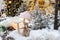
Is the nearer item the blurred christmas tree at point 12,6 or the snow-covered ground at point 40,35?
the snow-covered ground at point 40,35

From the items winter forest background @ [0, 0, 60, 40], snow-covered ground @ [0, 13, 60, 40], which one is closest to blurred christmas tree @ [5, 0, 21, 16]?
→ winter forest background @ [0, 0, 60, 40]

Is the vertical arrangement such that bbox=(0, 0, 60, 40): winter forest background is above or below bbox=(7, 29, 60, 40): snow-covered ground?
above

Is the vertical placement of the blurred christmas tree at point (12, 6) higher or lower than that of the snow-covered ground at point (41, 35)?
higher

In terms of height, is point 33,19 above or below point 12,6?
below

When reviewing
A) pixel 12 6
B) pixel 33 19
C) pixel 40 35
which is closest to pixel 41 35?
pixel 40 35

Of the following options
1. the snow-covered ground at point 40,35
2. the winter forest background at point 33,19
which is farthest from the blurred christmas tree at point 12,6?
the snow-covered ground at point 40,35

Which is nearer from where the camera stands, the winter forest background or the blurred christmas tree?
the winter forest background

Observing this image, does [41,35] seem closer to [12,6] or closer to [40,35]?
[40,35]

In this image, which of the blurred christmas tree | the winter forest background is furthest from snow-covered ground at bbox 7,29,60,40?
the blurred christmas tree

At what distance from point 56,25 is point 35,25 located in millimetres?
214

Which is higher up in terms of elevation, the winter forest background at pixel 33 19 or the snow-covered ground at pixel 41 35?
the winter forest background at pixel 33 19

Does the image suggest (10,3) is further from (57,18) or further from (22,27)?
(57,18)

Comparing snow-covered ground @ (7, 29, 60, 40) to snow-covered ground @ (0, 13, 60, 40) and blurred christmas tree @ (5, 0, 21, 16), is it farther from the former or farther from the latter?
blurred christmas tree @ (5, 0, 21, 16)

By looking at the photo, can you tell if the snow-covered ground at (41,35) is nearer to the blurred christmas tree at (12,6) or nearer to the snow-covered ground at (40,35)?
the snow-covered ground at (40,35)
